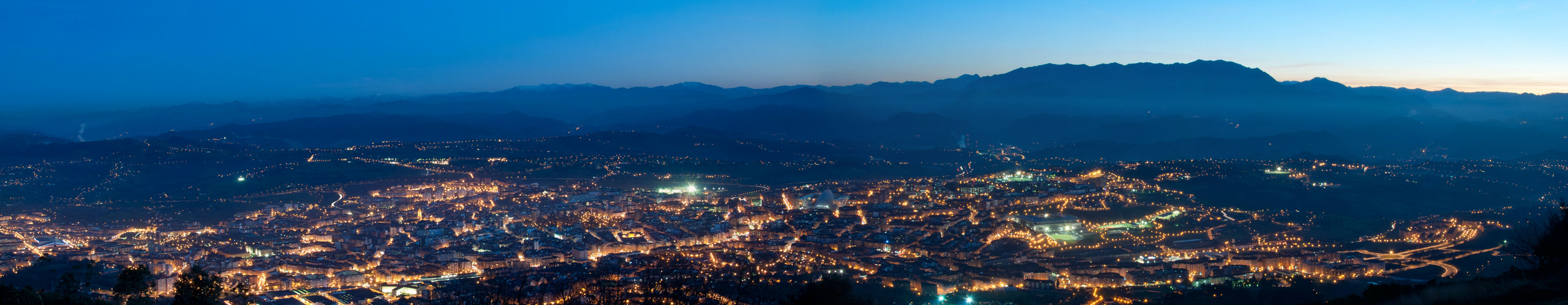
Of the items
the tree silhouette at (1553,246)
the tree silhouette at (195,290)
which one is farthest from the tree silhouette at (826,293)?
the tree silhouette at (1553,246)

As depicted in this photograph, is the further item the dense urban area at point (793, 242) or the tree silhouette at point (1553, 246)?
the dense urban area at point (793, 242)

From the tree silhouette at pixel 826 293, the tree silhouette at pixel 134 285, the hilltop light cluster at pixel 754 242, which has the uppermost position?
the tree silhouette at pixel 134 285

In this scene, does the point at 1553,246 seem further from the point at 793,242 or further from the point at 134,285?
the point at 134,285

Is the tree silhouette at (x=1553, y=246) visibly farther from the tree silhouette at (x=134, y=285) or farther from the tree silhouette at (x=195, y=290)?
the tree silhouette at (x=134, y=285)

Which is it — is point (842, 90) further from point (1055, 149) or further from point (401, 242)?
Answer: point (401, 242)

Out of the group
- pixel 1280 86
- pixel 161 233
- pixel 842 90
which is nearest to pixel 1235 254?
pixel 161 233

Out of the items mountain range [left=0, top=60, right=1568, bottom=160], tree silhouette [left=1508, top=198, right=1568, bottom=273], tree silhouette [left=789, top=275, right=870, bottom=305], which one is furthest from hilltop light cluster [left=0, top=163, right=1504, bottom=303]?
mountain range [left=0, top=60, right=1568, bottom=160]

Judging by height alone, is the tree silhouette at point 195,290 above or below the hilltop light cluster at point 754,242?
above

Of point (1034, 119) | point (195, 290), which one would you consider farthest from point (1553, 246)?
point (1034, 119)
